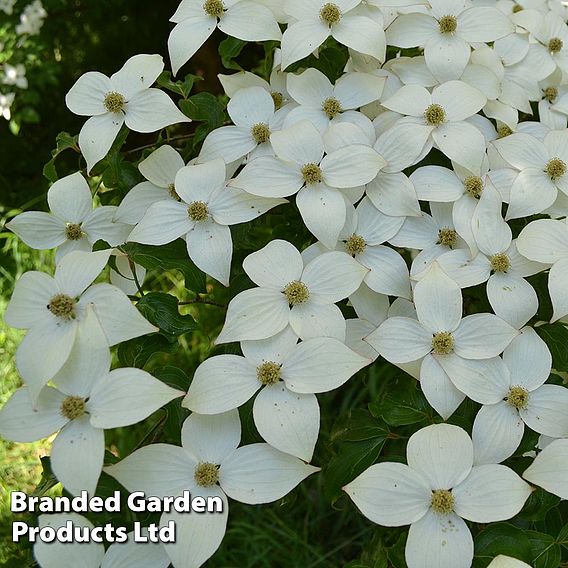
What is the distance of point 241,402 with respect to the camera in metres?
0.68

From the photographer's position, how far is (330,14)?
2.87 feet

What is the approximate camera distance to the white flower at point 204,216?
78cm

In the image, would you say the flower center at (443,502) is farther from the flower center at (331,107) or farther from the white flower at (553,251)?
the flower center at (331,107)

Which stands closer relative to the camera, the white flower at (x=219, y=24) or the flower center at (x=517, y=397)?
the flower center at (x=517, y=397)

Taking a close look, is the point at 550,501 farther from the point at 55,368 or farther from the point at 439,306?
the point at 55,368

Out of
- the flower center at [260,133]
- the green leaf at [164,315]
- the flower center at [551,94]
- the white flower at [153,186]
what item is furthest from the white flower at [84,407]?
the flower center at [551,94]

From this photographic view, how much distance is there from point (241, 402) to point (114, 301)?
0.16 metres

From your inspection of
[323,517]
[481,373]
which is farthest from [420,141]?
[323,517]

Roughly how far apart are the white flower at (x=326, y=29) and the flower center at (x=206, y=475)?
0.48 m

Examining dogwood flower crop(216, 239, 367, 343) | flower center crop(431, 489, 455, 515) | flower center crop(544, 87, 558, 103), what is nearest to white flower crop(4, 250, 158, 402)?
dogwood flower crop(216, 239, 367, 343)

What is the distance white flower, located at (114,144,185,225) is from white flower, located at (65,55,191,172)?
0.04m

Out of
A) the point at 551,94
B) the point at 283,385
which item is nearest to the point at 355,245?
the point at 283,385

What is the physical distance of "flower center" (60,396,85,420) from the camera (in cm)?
66

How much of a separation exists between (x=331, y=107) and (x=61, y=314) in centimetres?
42
